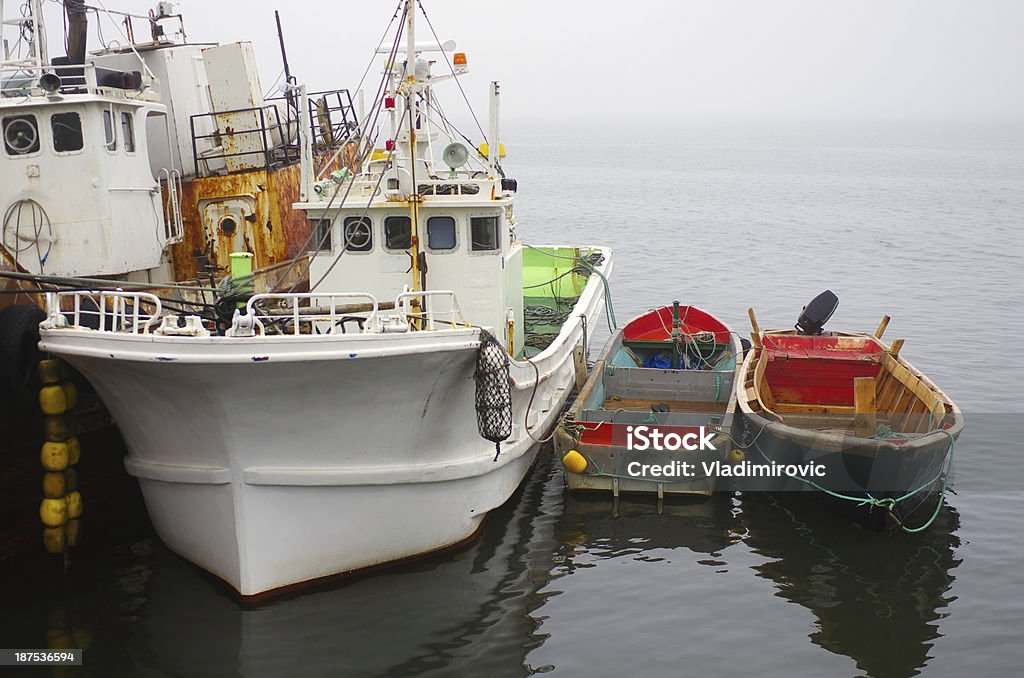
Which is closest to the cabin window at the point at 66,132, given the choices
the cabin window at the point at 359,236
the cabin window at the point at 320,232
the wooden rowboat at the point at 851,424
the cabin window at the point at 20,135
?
the cabin window at the point at 20,135

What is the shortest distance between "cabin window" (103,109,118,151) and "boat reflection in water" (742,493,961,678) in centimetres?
970

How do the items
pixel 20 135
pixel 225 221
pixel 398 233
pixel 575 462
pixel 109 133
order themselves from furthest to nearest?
pixel 225 221 → pixel 109 133 → pixel 20 135 → pixel 575 462 → pixel 398 233

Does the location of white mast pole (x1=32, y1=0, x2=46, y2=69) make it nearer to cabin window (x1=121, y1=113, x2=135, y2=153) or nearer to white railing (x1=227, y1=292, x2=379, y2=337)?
cabin window (x1=121, y1=113, x2=135, y2=153)

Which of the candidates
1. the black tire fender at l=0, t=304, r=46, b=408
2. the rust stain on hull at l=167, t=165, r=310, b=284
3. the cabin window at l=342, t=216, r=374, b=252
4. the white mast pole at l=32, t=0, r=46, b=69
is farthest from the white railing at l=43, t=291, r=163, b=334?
the rust stain on hull at l=167, t=165, r=310, b=284

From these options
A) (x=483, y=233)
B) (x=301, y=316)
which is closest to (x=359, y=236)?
(x=483, y=233)

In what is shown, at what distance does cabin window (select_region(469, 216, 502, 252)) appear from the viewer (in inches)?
455

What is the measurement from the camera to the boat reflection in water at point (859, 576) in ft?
30.5

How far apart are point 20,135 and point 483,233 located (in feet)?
20.8

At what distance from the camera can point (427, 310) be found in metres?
9.57

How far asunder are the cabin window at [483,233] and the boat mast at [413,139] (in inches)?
26.8

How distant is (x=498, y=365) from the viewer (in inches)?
367

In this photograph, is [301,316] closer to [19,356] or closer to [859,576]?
[19,356]

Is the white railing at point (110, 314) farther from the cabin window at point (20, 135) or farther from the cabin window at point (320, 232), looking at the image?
the cabin window at point (20, 135)

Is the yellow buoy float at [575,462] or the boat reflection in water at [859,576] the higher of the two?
the yellow buoy float at [575,462]
